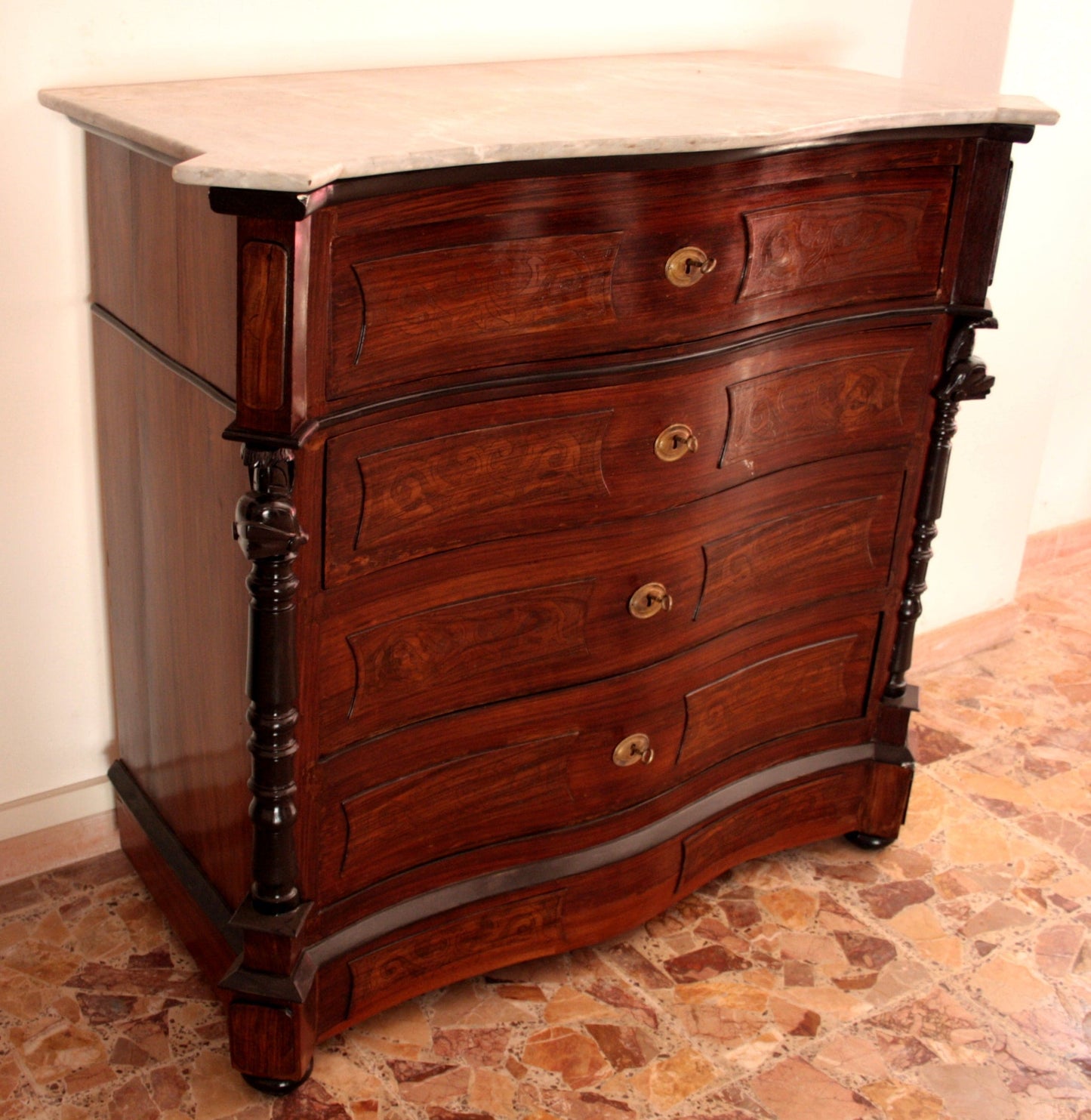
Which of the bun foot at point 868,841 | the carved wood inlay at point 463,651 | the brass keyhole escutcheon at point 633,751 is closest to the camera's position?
the carved wood inlay at point 463,651

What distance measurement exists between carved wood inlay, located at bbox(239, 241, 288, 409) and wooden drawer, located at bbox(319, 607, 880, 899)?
20.3 inches

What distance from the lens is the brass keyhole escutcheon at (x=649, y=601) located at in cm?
192

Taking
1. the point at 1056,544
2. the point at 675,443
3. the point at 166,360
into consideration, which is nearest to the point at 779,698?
the point at 675,443

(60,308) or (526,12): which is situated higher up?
(526,12)

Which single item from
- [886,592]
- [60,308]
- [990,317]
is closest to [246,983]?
[60,308]

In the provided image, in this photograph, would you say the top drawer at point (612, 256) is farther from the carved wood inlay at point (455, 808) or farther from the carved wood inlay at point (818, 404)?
the carved wood inlay at point (455, 808)

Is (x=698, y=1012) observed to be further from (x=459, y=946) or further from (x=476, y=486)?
(x=476, y=486)

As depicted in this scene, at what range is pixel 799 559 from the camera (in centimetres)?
212

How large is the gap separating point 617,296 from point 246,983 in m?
1.00

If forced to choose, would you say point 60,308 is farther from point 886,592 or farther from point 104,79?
point 886,592

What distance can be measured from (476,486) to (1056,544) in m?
2.44

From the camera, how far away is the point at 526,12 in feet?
7.41

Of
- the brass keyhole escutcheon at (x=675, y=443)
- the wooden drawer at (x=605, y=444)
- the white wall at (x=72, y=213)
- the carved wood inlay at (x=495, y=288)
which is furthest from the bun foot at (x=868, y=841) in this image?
the white wall at (x=72, y=213)

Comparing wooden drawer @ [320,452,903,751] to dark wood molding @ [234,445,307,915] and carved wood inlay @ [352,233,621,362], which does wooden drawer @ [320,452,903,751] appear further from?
carved wood inlay @ [352,233,621,362]
